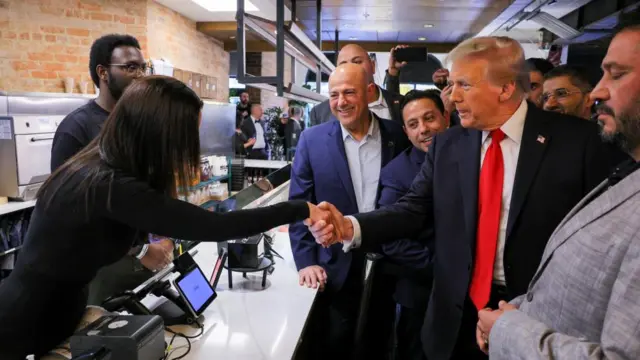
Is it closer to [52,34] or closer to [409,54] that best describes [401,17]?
[409,54]

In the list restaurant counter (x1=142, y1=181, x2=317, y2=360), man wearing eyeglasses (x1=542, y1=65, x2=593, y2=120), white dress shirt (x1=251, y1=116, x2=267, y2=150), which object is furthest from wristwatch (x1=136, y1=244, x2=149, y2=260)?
white dress shirt (x1=251, y1=116, x2=267, y2=150)

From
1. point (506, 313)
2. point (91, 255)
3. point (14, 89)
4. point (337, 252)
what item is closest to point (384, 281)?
point (337, 252)

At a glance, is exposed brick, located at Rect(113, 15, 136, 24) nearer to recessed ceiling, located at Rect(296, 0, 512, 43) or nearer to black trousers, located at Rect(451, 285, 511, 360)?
recessed ceiling, located at Rect(296, 0, 512, 43)

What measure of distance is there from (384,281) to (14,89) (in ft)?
18.8

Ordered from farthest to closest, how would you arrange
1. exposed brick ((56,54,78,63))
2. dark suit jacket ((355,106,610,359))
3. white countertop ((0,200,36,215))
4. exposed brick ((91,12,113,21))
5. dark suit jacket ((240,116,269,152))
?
dark suit jacket ((240,116,269,152))
exposed brick ((91,12,113,21))
exposed brick ((56,54,78,63))
white countertop ((0,200,36,215))
dark suit jacket ((355,106,610,359))

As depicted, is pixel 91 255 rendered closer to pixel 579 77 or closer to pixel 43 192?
pixel 43 192

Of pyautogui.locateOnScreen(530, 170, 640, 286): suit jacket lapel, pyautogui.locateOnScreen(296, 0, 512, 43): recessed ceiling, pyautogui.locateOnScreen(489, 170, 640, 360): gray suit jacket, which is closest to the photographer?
pyautogui.locateOnScreen(489, 170, 640, 360): gray suit jacket

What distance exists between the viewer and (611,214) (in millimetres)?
868

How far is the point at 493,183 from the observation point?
146cm

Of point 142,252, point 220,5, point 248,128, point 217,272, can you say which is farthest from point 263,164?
point 142,252

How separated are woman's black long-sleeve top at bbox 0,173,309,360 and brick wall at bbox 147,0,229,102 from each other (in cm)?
578

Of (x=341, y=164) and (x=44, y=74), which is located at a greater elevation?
(x=44, y=74)

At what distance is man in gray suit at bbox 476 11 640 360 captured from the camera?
0.76m

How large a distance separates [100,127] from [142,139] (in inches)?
37.4
